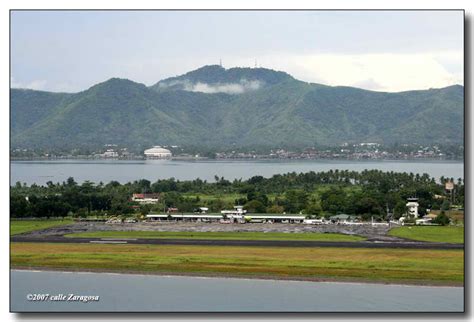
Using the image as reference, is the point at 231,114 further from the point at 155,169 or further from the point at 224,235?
the point at 224,235

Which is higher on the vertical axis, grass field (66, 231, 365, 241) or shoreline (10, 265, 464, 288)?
grass field (66, 231, 365, 241)

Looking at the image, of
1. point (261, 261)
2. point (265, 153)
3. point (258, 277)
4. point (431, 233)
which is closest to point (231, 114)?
point (265, 153)

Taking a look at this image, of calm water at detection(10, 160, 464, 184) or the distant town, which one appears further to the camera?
the distant town

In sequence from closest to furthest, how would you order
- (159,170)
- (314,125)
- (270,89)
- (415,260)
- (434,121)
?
(415,260) < (159,170) < (434,121) < (270,89) < (314,125)

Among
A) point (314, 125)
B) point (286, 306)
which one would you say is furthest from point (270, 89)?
point (286, 306)

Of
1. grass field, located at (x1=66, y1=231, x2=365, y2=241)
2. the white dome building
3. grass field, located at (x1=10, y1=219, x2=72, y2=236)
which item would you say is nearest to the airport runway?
grass field, located at (x1=10, y1=219, x2=72, y2=236)

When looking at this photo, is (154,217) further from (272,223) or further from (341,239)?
(341,239)

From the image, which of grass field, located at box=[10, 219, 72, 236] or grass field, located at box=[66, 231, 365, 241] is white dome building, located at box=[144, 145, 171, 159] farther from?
grass field, located at box=[66, 231, 365, 241]
